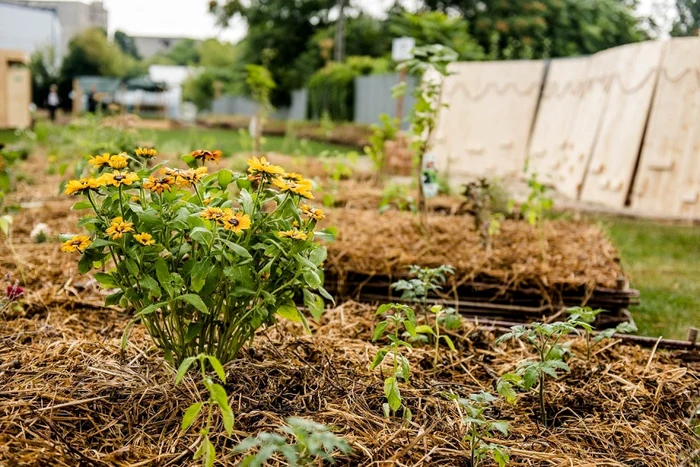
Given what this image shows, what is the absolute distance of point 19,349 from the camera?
190cm

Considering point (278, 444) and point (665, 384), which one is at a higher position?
point (278, 444)

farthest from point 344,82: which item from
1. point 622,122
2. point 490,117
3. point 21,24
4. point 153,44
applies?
point 153,44

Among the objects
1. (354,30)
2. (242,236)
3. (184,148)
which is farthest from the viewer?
(354,30)

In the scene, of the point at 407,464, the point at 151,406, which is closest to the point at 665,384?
the point at 407,464

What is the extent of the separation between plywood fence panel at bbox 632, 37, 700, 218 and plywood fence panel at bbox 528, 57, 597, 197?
100 centimetres

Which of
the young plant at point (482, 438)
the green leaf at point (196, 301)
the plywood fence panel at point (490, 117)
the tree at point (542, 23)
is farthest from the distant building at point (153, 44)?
the young plant at point (482, 438)

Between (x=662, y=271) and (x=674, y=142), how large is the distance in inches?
94.7

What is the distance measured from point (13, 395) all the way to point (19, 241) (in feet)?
6.86

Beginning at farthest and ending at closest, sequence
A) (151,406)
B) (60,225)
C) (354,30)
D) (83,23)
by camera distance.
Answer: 1. (83,23)
2. (354,30)
3. (60,225)
4. (151,406)

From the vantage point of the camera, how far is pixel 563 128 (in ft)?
27.2

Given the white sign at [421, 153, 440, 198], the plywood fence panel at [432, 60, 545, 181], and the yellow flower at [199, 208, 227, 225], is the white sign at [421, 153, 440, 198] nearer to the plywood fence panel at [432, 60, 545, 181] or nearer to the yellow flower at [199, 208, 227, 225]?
the yellow flower at [199, 208, 227, 225]

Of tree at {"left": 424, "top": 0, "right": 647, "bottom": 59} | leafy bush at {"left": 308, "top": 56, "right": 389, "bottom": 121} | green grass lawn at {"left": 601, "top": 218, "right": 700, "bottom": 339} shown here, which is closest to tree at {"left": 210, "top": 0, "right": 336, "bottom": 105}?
tree at {"left": 424, "top": 0, "right": 647, "bottom": 59}

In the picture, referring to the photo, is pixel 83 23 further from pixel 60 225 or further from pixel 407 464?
pixel 407 464

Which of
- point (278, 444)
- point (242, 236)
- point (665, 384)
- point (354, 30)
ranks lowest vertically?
point (665, 384)
